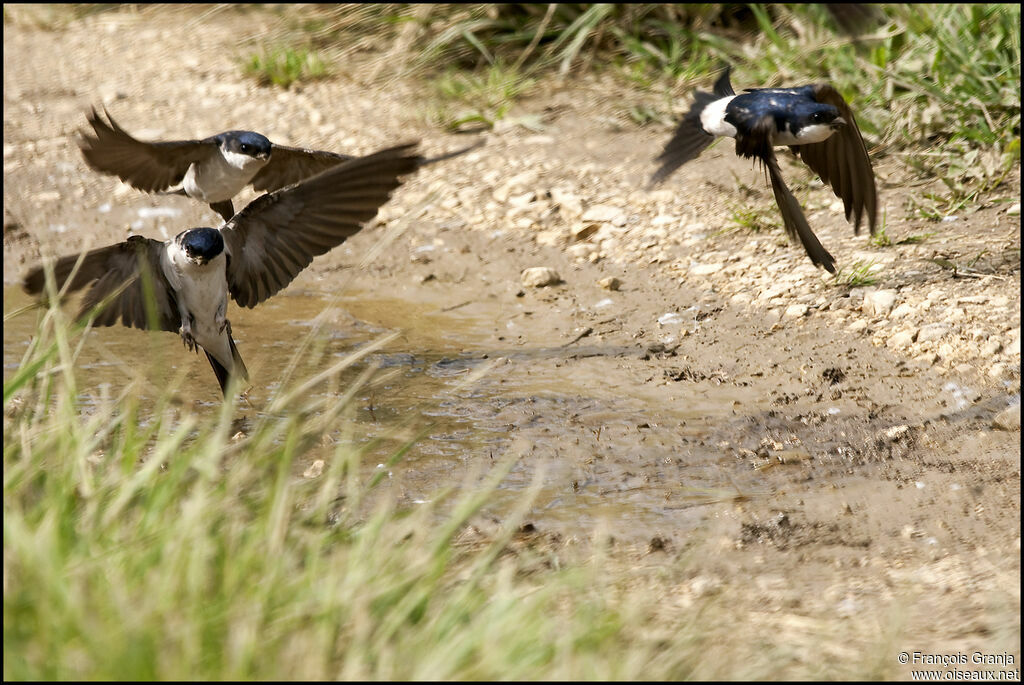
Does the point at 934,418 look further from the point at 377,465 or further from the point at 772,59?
the point at 772,59

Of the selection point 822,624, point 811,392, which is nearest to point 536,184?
point 811,392

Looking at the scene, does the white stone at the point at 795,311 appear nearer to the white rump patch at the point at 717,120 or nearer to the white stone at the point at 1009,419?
the white rump patch at the point at 717,120

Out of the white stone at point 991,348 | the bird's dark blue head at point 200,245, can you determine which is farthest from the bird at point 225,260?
the white stone at point 991,348

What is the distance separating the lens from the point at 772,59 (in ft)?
21.5

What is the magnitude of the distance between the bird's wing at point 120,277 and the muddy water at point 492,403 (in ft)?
0.89

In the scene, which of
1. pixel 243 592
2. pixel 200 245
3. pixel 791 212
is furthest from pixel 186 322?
pixel 243 592

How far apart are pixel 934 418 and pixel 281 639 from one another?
8.64 ft

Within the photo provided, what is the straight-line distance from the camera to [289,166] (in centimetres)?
521

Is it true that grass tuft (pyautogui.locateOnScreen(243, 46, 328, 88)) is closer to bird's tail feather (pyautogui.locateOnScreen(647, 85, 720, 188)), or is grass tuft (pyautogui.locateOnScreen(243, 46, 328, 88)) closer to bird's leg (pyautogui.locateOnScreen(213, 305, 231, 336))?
bird's leg (pyautogui.locateOnScreen(213, 305, 231, 336))

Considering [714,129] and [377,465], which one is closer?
[377,465]

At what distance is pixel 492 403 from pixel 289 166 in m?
1.60

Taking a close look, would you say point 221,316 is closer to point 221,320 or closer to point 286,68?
point 221,320

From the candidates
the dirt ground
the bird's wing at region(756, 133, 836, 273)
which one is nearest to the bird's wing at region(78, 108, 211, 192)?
the dirt ground

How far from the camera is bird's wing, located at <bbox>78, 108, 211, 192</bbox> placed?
4562 millimetres
